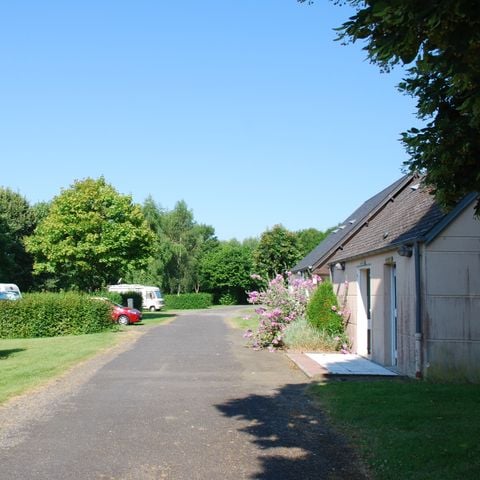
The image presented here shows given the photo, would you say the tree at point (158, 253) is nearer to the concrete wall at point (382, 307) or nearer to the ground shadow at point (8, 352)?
the ground shadow at point (8, 352)

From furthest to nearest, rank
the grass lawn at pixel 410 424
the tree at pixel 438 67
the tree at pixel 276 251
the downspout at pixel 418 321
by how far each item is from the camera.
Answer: the tree at pixel 276 251 < the downspout at pixel 418 321 < the grass lawn at pixel 410 424 < the tree at pixel 438 67

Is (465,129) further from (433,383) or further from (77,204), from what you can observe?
(77,204)

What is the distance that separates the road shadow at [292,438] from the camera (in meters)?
6.01

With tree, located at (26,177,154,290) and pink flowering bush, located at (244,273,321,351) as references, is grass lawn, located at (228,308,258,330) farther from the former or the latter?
tree, located at (26,177,154,290)

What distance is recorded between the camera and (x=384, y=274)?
565 inches

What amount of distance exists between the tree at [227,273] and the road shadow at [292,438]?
210 feet

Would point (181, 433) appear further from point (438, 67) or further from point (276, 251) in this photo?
point (276, 251)

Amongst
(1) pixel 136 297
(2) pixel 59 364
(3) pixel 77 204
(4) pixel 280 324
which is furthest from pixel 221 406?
(1) pixel 136 297

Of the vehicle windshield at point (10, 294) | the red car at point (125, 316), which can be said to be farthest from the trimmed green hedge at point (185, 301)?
the vehicle windshield at point (10, 294)

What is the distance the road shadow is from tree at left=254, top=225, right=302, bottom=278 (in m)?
54.9

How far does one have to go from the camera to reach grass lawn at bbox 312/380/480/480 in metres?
5.96

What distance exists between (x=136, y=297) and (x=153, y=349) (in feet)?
85.2

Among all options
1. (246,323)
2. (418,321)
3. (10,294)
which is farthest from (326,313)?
(10,294)

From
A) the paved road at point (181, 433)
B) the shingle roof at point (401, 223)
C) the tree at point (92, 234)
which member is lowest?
the paved road at point (181, 433)
